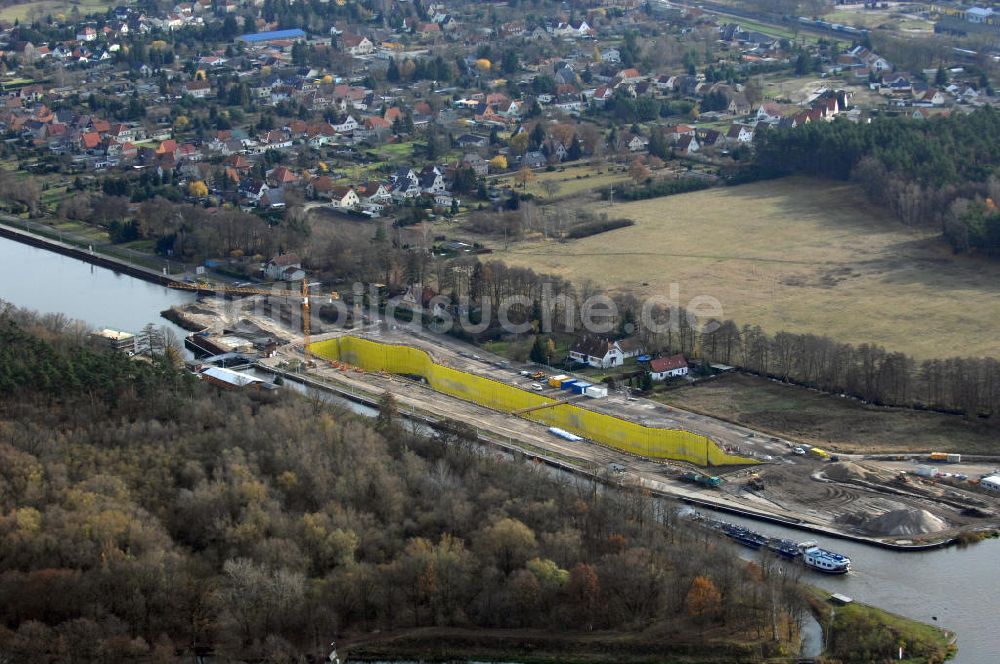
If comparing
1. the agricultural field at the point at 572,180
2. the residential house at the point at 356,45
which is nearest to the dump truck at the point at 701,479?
the agricultural field at the point at 572,180

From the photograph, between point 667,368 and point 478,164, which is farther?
point 478,164

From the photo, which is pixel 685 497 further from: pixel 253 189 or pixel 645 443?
pixel 253 189

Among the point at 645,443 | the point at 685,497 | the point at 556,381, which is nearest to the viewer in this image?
the point at 685,497

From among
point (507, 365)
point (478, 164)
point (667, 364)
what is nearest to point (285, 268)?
point (507, 365)

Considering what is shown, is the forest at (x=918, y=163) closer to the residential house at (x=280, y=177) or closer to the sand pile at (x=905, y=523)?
the residential house at (x=280, y=177)

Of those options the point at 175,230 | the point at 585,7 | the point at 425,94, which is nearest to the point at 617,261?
the point at 175,230
